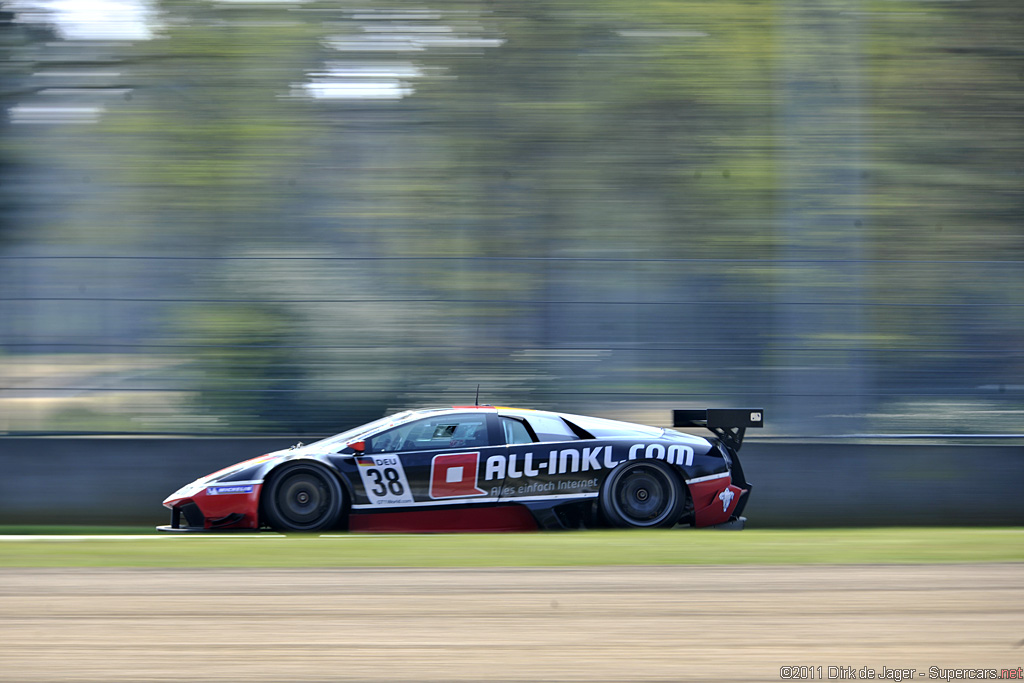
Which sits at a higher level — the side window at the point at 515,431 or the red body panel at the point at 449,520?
the side window at the point at 515,431

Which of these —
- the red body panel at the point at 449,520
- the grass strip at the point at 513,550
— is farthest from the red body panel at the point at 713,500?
the red body panel at the point at 449,520

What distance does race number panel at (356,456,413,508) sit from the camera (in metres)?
8.59

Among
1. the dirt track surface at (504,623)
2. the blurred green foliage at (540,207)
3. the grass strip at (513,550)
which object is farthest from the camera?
the blurred green foliage at (540,207)

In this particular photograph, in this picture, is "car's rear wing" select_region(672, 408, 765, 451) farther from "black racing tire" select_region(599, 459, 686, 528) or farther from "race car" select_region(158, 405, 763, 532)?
"black racing tire" select_region(599, 459, 686, 528)

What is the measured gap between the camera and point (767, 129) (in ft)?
40.7

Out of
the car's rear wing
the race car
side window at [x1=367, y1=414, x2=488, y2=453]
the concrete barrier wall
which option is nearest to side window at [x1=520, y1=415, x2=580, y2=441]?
Result: the race car

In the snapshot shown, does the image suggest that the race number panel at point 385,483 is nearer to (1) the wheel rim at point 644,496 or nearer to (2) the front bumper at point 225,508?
(2) the front bumper at point 225,508

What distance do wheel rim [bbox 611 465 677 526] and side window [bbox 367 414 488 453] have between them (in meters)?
1.15

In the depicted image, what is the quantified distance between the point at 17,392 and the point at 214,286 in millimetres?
2168

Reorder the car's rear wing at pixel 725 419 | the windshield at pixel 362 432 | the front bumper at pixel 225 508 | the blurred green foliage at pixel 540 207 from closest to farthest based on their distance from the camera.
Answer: the front bumper at pixel 225 508, the windshield at pixel 362 432, the car's rear wing at pixel 725 419, the blurred green foliage at pixel 540 207

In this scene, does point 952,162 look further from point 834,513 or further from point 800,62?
point 834,513

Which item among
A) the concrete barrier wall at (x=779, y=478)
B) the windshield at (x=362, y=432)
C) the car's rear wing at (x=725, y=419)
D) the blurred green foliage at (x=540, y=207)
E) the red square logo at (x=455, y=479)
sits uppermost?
the blurred green foliage at (x=540, y=207)

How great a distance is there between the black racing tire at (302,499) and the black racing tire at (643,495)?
211 cm

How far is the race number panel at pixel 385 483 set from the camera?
8594mm
